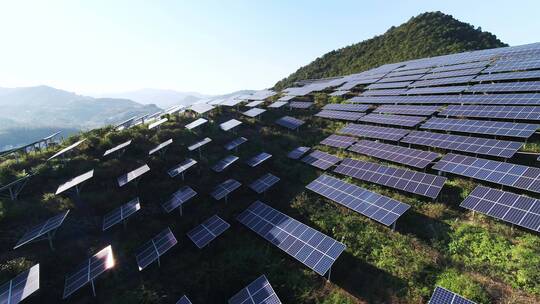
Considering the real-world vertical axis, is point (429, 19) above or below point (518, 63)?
above

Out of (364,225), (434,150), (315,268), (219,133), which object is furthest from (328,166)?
(219,133)

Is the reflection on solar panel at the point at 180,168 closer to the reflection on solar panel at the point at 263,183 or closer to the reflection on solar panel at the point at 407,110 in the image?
the reflection on solar panel at the point at 263,183

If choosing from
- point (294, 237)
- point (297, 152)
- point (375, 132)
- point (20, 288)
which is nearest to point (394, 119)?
point (375, 132)

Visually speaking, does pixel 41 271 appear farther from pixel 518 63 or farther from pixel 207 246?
pixel 518 63

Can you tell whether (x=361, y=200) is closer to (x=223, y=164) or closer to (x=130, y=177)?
(x=223, y=164)

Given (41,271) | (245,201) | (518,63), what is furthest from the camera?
(518,63)

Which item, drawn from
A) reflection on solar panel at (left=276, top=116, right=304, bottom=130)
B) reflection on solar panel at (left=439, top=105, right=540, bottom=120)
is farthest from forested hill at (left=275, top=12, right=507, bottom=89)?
reflection on solar panel at (left=439, top=105, right=540, bottom=120)

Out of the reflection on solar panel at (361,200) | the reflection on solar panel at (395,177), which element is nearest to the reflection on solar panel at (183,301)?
the reflection on solar panel at (361,200)
